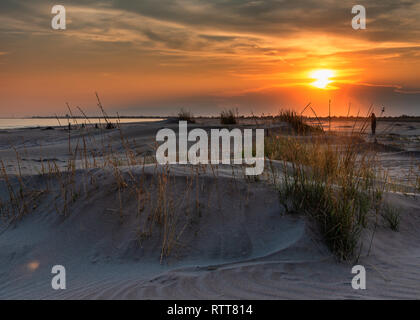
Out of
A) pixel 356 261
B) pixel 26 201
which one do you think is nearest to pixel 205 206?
pixel 356 261

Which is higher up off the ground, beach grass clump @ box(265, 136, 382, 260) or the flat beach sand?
beach grass clump @ box(265, 136, 382, 260)

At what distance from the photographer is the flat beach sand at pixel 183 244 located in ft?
8.84

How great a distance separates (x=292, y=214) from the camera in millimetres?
3609

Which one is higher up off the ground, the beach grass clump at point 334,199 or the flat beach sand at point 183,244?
the beach grass clump at point 334,199

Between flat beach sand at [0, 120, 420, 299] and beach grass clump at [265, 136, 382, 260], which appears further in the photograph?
beach grass clump at [265, 136, 382, 260]

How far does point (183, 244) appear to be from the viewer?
3.39 m

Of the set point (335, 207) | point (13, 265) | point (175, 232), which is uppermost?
point (335, 207)

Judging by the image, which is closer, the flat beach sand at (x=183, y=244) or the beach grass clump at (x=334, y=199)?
the flat beach sand at (x=183, y=244)

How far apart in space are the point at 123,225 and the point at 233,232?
1100mm

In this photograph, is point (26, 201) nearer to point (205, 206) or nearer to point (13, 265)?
point (13, 265)

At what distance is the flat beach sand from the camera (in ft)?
8.84

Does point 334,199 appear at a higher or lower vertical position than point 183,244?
higher

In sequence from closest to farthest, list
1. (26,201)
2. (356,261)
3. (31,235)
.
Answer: (356,261), (31,235), (26,201)
